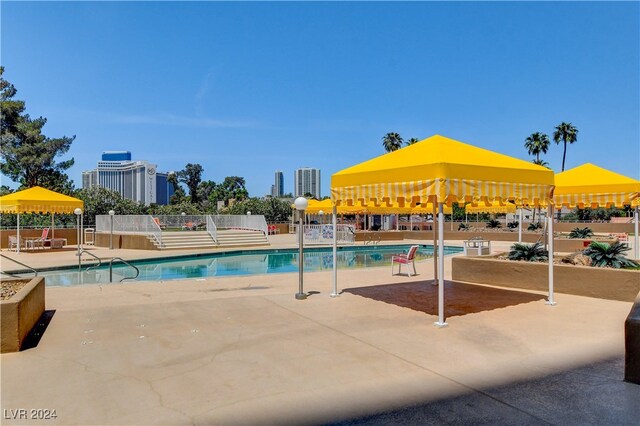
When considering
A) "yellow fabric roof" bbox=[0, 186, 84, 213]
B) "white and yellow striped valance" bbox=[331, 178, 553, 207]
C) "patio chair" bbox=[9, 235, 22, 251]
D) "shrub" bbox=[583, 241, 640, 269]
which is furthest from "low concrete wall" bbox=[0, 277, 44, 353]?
"patio chair" bbox=[9, 235, 22, 251]

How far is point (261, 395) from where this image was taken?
3.88m

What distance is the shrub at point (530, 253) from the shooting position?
982cm

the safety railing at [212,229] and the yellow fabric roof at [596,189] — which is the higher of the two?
the yellow fabric roof at [596,189]

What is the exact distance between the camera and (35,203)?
1970 cm

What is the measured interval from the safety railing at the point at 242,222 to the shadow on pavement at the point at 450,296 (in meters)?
19.8

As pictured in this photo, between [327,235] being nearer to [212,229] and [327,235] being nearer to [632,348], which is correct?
[212,229]

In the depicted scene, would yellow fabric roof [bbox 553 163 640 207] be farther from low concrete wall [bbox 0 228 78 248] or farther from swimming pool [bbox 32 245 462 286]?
low concrete wall [bbox 0 228 78 248]

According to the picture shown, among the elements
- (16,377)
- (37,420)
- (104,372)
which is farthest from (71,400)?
(16,377)

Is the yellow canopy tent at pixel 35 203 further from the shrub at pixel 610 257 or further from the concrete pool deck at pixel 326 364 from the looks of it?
the shrub at pixel 610 257

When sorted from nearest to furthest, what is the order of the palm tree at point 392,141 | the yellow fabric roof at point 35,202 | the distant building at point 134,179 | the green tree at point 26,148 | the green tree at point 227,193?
the yellow fabric roof at point 35,202 < the green tree at point 26,148 < the palm tree at point 392,141 < the green tree at point 227,193 < the distant building at point 134,179

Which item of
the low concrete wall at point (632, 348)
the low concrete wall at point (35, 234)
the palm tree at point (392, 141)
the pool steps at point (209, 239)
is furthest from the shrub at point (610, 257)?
the palm tree at point (392, 141)

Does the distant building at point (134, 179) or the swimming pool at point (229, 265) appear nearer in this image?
the swimming pool at point (229, 265)

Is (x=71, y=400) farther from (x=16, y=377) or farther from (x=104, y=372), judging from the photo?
(x=16, y=377)

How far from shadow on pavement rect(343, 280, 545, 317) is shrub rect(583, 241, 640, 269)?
1525 millimetres
